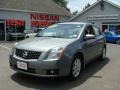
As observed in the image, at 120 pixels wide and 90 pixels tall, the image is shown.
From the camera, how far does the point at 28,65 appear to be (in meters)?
5.93

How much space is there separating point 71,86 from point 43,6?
87.2ft

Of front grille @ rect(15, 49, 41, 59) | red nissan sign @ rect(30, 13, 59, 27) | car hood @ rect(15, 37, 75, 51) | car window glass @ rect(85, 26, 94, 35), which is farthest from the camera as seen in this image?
red nissan sign @ rect(30, 13, 59, 27)

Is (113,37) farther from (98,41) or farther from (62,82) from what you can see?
→ (62,82)

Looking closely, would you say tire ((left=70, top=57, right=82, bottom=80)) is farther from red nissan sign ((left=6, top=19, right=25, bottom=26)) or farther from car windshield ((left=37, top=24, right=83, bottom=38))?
red nissan sign ((left=6, top=19, right=25, bottom=26))

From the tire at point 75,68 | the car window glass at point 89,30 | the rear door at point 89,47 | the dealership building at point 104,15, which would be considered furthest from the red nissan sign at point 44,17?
the tire at point 75,68

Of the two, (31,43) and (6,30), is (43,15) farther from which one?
(31,43)

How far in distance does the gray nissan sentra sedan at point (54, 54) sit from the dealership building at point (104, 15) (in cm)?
2331

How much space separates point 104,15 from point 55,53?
1050 inches

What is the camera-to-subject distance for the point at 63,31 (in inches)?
295

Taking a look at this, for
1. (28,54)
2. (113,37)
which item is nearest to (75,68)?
(28,54)

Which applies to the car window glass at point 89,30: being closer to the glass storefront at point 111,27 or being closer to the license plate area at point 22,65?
the license plate area at point 22,65

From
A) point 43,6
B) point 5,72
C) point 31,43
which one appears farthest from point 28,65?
point 43,6

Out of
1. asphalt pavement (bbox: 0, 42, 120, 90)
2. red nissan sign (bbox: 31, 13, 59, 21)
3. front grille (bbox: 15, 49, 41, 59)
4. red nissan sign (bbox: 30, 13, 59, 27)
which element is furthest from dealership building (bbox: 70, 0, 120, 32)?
front grille (bbox: 15, 49, 41, 59)

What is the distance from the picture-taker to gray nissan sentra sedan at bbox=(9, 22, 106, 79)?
5887mm
